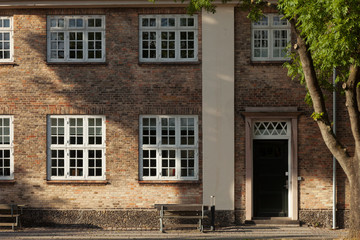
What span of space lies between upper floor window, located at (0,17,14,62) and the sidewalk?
5.13 metres

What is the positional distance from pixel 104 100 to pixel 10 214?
4329mm

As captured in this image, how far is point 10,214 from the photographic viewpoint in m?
12.8

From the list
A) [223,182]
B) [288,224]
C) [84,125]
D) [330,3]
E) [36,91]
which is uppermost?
[330,3]

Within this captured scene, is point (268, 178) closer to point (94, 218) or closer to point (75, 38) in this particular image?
point (94, 218)

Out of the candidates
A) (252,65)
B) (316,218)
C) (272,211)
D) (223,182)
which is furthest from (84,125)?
(316,218)

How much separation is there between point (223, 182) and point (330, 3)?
6240 mm

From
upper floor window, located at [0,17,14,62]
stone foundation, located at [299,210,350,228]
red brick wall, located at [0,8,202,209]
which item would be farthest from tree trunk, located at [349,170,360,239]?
upper floor window, located at [0,17,14,62]

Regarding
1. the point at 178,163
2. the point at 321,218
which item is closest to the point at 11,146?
the point at 178,163

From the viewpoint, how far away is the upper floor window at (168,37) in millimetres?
12961

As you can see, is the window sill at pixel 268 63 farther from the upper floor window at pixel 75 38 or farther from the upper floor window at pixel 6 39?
the upper floor window at pixel 6 39

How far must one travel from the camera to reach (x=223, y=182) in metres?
12.8

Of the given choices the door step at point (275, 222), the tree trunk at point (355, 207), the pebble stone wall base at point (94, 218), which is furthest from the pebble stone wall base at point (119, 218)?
the tree trunk at point (355, 207)

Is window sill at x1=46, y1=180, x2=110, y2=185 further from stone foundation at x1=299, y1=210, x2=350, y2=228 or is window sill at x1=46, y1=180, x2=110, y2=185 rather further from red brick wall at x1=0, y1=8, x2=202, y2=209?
stone foundation at x1=299, y1=210, x2=350, y2=228

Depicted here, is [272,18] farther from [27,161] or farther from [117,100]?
[27,161]
